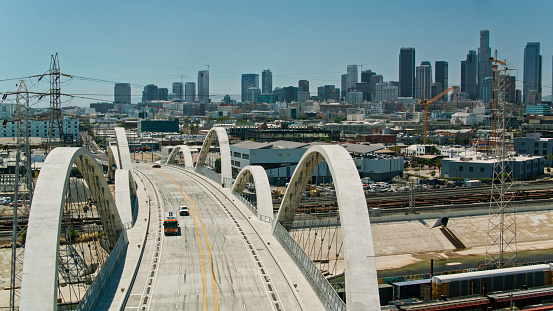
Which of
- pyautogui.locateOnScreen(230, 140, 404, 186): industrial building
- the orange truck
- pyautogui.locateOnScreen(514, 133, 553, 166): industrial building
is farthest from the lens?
pyautogui.locateOnScreen(514, 133, 553, 166): industrial building

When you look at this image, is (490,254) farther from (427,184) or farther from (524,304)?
(427,184)

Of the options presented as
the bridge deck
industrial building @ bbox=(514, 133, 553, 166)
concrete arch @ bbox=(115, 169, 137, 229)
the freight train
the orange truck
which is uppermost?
industrial building @ bbox=(514, 133, 553, 166)

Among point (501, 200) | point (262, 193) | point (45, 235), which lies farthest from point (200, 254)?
point (501, 200)

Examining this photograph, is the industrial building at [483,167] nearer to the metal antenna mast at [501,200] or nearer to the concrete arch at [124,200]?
the metal antenna mast at [501,200]

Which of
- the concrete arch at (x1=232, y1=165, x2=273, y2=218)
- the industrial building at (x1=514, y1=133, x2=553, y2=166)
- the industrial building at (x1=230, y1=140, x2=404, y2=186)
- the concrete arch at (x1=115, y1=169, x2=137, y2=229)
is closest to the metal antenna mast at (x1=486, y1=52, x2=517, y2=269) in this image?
the concrete arch at (x1=232, y1=165, x2=273, y2=218)

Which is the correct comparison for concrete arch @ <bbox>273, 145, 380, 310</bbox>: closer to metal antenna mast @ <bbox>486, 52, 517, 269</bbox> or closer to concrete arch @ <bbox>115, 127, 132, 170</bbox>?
metal antenna mast @ <bbox>486, 52, 517, 269</bbox>

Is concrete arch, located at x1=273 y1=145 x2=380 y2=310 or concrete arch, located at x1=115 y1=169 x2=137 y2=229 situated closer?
concrete arch, located at x1=273 y1=145 x2=380 y2=310

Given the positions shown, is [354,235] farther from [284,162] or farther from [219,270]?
[284,162]

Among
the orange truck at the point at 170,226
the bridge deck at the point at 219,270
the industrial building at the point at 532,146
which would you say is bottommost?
the bridge deck at the point at 219,270

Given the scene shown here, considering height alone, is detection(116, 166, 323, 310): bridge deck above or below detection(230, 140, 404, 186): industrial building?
below

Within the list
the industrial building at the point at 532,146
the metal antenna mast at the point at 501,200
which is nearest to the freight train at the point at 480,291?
the metal antenna mast at the point at 501,200
